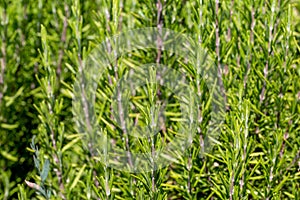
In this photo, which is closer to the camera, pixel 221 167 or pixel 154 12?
pixel 221 167

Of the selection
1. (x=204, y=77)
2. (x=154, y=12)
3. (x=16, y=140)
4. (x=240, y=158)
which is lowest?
(x=16, y=140)

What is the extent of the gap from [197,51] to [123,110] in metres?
0.22

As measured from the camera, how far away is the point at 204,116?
43.8 inches

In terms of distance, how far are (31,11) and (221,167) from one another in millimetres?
818

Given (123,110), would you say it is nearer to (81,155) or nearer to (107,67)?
(107,67)

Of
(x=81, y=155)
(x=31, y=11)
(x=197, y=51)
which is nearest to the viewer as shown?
(x=197, y=51)

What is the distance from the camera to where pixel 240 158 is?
938 millimetres

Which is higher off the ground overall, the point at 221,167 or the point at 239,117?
the point at 239,117

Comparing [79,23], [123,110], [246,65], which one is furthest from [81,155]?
[246,65]

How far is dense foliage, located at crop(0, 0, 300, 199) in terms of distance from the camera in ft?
3.23

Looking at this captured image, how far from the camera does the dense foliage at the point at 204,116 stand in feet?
3.23

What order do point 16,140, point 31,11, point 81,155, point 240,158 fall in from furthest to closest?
point 31,11, point 16,140, point 81,155, point 240,158

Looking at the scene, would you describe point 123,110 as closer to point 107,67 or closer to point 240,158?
point 107,67

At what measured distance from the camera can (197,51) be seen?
1050 millimetres
